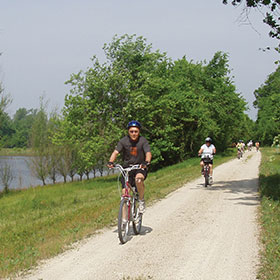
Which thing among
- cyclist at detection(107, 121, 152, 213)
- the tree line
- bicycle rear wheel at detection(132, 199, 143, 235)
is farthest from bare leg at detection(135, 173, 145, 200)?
the tree line

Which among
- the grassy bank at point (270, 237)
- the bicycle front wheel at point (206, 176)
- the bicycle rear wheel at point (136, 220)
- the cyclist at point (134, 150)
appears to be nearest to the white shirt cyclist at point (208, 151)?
the bicycle front wheel at point (206, 176)

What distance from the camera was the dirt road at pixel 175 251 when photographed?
5188 mm

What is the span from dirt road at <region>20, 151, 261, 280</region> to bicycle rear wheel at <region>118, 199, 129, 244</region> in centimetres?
15

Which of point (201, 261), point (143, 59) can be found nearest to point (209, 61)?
point (143, 59)

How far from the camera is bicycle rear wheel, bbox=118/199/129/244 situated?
21.4 feet

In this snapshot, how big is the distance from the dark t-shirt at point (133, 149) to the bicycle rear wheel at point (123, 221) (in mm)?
792

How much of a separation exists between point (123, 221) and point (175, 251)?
107 centimetres

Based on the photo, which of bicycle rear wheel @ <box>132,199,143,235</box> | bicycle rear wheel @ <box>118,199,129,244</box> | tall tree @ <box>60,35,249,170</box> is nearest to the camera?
bicycle rear wheel @ <box>118,199,129,244</box>

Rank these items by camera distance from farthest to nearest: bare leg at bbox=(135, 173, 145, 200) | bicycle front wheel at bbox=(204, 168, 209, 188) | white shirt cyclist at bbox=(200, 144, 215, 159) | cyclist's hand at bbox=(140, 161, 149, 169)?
white shirt cyclist at bbox=(200, 144, 215, 159), bicycle front wheel at bbox=(204, 168, 209, 188), bare leg at bbox=(135, 173, 145, 200), cyclist's hand at bbox=(140, 161, 149, 169)

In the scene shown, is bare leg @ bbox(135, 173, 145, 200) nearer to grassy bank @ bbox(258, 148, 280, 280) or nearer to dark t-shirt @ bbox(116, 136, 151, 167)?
dark t-shirt @ bbox(116, 136, 151, 167)

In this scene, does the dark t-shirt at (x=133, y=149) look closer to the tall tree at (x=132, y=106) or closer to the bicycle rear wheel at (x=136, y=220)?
the bicycle rear wheel at (x=136, y=220)

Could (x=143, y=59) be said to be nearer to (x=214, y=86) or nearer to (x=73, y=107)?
(x=73, y=107)

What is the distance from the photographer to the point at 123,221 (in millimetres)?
6652

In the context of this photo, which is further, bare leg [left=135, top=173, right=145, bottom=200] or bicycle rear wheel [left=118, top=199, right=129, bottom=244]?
bare leg [left=135, top=173, right=145, bottom=200]
